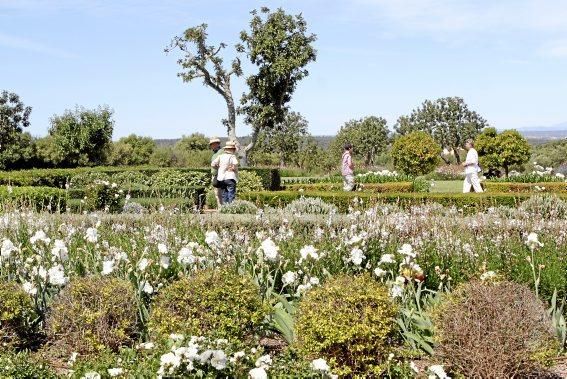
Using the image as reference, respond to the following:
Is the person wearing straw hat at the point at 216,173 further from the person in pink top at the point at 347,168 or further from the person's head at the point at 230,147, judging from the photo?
the person in pink top at the point at 347,168

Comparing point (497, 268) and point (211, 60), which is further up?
point (211, 60)

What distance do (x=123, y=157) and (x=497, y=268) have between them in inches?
1576

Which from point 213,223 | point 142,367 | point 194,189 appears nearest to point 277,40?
point 194,189

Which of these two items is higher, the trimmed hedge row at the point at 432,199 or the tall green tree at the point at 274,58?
the tall green tree at the point at 274,58

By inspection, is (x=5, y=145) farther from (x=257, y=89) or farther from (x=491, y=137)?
(x=491, y=137)

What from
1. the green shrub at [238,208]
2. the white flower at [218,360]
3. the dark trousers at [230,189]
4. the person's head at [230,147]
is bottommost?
the white flower at [218,360]

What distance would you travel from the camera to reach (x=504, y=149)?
2812cm

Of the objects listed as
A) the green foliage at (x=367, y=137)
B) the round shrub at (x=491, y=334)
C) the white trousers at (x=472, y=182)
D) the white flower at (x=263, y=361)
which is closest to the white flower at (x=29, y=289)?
the white flower at (x=263, y=361)

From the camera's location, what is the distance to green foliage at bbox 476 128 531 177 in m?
28.1

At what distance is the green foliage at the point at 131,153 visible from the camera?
42591 millimetres

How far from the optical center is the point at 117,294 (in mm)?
4688

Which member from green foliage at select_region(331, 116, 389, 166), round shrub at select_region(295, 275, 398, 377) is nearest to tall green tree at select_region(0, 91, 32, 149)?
green foliage at select_region(331, 116, 389, 166)

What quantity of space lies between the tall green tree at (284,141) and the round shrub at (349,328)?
41.7 m

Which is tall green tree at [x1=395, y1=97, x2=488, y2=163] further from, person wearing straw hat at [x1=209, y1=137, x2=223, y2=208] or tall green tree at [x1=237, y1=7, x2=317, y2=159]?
person wearing straw hat at [x1=209, y1=137, x2=223, y2=208]
